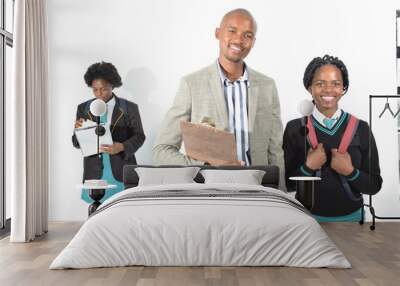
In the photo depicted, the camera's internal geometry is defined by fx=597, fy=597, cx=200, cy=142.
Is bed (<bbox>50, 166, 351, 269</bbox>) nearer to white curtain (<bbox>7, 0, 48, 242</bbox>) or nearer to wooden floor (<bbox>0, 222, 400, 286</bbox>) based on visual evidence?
wooden floor (<bbox>0, 222, 400, 286</bbox>)

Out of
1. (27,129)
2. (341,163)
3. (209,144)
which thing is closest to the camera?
(27,129)

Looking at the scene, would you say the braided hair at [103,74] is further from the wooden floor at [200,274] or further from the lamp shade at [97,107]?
the wooden floor at [200,274]

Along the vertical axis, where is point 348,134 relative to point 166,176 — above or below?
above

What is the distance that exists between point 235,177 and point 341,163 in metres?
A: 1.59

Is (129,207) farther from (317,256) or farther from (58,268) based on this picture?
(317,256)

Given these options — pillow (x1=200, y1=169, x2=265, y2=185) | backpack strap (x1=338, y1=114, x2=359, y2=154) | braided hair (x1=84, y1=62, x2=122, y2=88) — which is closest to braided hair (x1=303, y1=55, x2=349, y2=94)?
backpack strap (x1=338, y1=114, x2=359, y2=154)

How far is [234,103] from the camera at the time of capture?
7.44 metres

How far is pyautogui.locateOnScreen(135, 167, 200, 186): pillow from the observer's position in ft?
22.4

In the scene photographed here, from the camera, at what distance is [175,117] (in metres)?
7.54

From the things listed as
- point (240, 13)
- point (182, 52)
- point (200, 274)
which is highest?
point (240, 13)

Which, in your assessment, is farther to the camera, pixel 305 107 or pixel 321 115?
pixel 321 115

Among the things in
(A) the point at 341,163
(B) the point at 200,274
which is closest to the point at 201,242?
(B) the point at 200,274

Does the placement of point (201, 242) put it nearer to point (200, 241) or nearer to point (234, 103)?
point (200, 241)

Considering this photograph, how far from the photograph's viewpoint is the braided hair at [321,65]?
758cm
